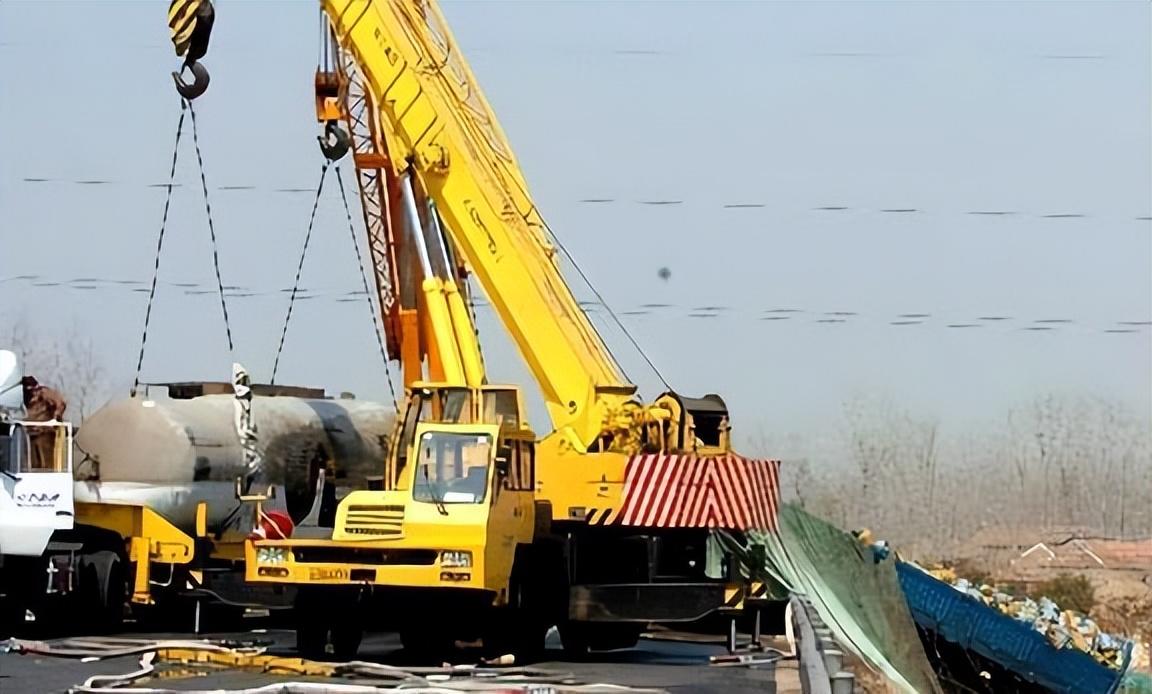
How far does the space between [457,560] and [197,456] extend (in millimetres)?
7106

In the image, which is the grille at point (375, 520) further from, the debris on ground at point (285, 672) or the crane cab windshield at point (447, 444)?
the debris on ground at point (285, 672)

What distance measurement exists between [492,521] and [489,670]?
141 cm

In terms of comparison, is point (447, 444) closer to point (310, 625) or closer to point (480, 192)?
point (310, 625)

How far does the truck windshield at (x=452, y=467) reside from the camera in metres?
18.8

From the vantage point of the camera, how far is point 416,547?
60.8 feet

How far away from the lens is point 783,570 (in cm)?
2211

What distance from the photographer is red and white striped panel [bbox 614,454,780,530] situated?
21.2 metres

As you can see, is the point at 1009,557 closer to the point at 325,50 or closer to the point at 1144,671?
the point at 1144,671

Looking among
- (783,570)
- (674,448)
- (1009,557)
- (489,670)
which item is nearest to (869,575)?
(783,570)

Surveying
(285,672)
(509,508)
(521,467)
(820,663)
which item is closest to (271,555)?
(285,672)

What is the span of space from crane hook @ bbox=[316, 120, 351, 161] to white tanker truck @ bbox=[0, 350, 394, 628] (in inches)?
139

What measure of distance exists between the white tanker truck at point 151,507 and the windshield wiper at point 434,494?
4814 mm

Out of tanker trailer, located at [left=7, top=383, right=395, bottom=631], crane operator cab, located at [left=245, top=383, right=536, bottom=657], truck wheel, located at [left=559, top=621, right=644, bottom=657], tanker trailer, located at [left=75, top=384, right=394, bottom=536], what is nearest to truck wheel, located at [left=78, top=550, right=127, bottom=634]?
tanker trailer, located at [left=7, top=383, right=395, bottom=631]

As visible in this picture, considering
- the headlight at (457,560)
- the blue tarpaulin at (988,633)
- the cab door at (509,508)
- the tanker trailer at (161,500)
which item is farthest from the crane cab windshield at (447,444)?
the blue tarpaulin at (988,633)
